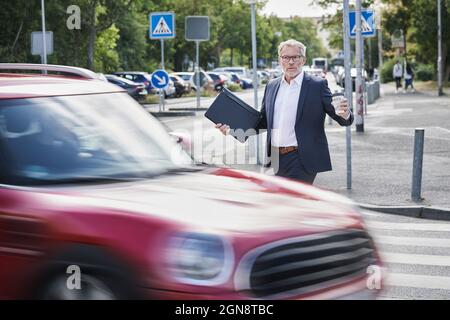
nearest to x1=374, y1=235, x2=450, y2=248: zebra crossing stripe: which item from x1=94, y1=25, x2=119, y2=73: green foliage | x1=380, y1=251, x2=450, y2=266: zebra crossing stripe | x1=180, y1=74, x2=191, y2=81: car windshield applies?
x1=380, y1=251, x2=450, y2=266: zebra crossing stripe

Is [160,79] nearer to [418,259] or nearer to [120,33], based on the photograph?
[418,259]

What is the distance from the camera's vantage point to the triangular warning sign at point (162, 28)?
30.5 meters

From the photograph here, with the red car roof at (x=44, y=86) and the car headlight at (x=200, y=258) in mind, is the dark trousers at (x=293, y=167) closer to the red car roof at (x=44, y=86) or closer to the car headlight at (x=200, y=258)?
the red car roof at (x=44, y=86)

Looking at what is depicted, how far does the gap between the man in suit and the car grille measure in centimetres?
256

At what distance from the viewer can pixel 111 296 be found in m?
4.34

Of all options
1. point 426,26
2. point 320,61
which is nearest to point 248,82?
point 426,26

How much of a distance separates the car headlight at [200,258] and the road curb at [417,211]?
7.11 metres

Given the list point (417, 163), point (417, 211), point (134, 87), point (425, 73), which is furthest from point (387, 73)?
point (417, 211)

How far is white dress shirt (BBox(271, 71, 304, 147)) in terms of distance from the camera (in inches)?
296

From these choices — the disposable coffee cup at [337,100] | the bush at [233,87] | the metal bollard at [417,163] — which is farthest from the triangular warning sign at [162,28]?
the bush at [233,87]

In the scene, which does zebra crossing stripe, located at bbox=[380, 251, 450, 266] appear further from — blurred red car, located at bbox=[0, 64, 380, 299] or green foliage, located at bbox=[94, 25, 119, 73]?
green foliage, located at bbox=[94, 25, 119, 73]

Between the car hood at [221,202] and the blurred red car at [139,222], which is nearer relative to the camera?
the blurred red car at [139,222]
